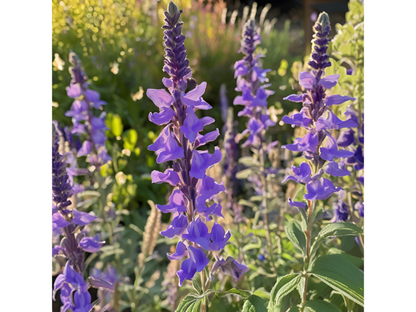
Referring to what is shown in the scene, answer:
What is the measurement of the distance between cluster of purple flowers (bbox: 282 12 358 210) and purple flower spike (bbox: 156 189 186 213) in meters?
0.32

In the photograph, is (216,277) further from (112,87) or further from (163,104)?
(112,87)

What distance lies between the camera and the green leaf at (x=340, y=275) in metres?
0.89

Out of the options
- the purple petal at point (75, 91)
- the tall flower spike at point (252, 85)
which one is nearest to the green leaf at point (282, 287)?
the tall flower spike at point (252, 85)

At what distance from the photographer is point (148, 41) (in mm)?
3281

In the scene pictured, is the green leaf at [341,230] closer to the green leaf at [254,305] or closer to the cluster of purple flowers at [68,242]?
the green leaf at [254,305]

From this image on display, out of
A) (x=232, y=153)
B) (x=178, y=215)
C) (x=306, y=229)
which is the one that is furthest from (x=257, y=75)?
(x=178, y=215)

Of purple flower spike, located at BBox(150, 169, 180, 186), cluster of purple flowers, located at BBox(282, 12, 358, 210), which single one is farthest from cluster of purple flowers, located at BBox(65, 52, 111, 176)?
cluster of purple flowers, located at BBox(282, 12, 358, 210)

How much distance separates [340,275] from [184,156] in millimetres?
539

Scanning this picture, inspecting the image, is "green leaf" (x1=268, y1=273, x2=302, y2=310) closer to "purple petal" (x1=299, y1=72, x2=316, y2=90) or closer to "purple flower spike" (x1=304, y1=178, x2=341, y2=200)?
"purple flower spike" (x1=304, y1=178, x2=341, y2=200)

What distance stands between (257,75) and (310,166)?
0.70 m

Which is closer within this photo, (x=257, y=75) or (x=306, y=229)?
(x=306, y=229)

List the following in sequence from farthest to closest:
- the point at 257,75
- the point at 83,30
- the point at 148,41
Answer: the point at 148,41
the point at 83,30
the point at 257,75

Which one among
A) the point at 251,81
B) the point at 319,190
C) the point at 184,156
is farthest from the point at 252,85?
the point at 184,156

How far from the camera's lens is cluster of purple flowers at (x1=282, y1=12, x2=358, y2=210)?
0.96 m
